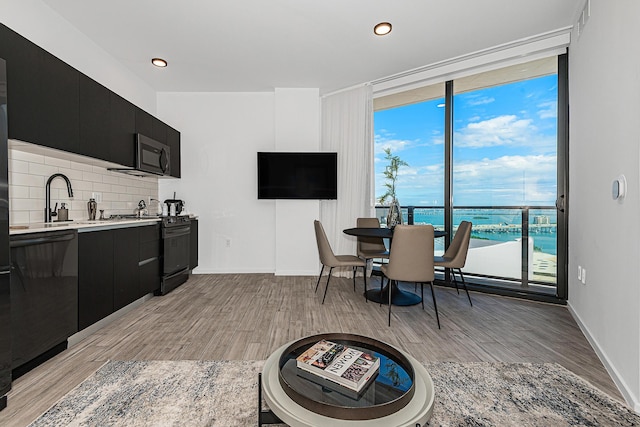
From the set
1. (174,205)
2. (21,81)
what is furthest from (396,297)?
(21,81)

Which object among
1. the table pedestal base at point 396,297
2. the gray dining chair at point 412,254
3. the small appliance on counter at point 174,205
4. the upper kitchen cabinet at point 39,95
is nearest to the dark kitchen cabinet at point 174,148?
the small appliance on counter at point 174,205

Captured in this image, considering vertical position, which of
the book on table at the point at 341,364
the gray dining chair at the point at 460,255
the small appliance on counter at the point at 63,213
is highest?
the small appliance on counter at the point at 63,213

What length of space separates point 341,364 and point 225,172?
167 inches

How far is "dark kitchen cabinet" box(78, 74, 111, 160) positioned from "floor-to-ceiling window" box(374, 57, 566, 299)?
3.88 meters

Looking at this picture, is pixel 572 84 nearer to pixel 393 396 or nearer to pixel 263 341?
pixel 393 396

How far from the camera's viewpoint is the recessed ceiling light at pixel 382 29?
122 inches

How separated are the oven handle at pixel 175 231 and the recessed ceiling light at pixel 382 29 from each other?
10.6 ft

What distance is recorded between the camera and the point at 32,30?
263 centimetres

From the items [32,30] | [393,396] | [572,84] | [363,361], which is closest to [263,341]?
[363,361]

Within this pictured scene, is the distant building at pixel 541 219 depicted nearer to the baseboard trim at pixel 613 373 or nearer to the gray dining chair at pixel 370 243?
the baseboard trim at pixel 613 373

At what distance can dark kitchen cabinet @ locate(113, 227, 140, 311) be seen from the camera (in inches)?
111

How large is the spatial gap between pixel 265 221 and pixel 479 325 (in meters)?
3.31

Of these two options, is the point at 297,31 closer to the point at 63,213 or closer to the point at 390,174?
the point at 390,174

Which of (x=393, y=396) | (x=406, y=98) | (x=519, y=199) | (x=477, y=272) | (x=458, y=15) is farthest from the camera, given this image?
(x=406, y=98)
